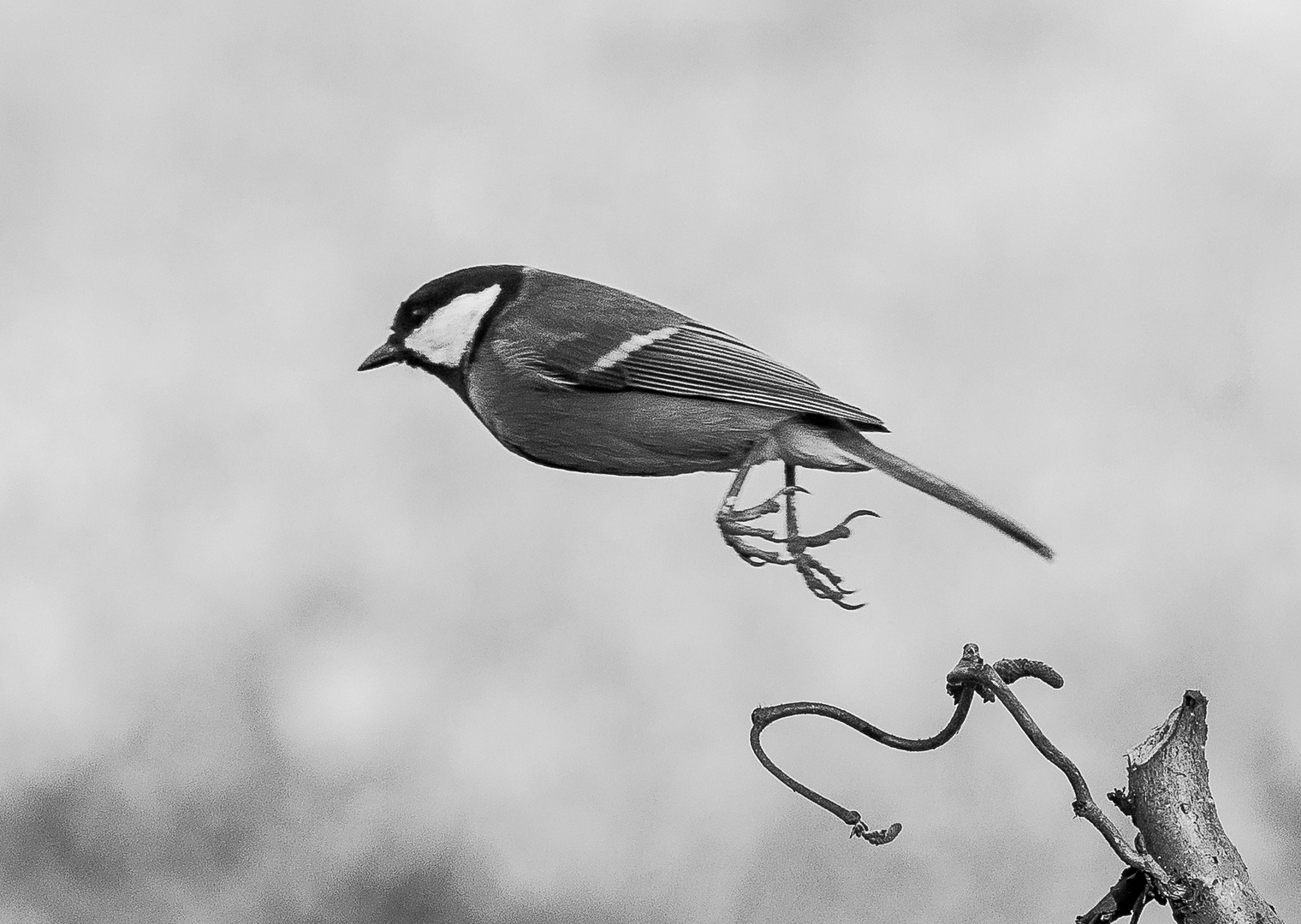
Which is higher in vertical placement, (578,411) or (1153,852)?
(578,411)

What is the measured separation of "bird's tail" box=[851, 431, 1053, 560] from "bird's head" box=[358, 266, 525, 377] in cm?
59

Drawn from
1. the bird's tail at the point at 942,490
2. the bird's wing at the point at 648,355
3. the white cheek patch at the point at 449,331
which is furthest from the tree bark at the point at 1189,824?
the white cheek patch at the point at 449,331

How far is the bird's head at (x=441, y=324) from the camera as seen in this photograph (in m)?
1.86

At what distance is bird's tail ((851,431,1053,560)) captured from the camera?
1549 millimetres

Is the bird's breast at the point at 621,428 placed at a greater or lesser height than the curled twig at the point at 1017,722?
greater

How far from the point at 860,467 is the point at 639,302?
1.59 feet

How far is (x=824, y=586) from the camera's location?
5.46 feet

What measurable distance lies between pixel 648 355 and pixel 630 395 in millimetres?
105

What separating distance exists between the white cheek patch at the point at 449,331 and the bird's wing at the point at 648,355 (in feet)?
0.16

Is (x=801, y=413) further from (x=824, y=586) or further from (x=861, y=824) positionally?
(x=861, y=824)

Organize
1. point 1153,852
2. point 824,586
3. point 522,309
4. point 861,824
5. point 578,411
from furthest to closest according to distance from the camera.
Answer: point 522,309
point 578,411
point 824,586
point 861,824
point 1153,852

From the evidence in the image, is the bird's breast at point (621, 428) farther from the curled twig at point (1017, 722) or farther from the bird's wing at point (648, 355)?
the curled twig at point (1017, 722)

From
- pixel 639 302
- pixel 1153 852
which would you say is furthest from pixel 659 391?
pixel 1153 852

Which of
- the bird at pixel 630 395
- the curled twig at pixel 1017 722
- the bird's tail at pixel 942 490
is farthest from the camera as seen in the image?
the bird at pixel 630 395
